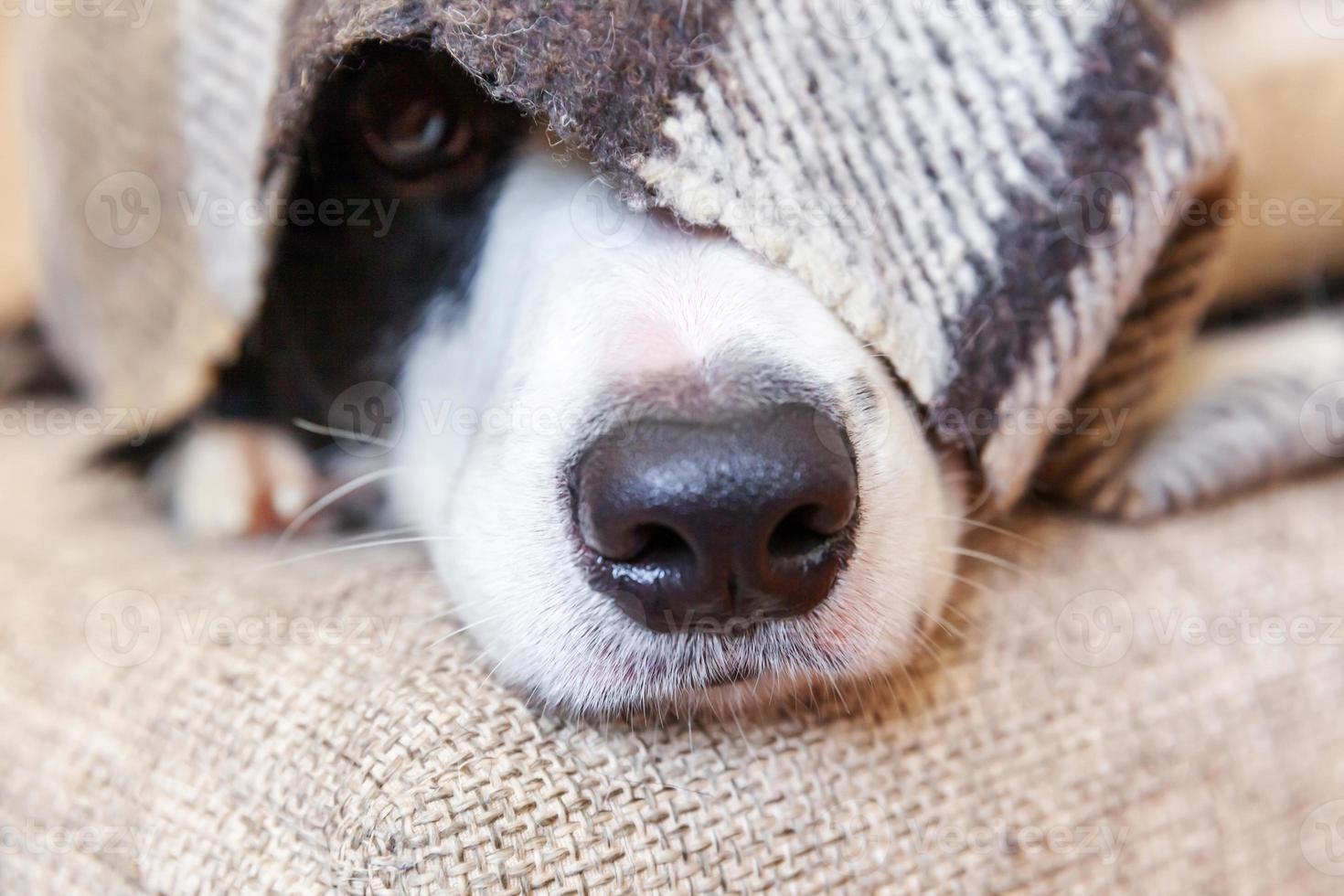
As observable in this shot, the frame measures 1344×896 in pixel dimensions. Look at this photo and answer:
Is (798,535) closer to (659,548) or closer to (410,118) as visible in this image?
(659,548)

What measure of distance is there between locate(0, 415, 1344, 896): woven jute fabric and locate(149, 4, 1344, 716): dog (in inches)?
2.0

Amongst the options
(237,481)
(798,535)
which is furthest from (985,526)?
(237,481)

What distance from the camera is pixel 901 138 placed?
2.53 ft

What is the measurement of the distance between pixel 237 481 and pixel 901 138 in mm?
780

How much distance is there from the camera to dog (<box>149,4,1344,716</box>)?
2.09 feet

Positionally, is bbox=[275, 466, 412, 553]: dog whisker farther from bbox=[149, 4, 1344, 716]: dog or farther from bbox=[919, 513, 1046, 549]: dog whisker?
bbox=[919, 513, 1046, 549]: dog whisker

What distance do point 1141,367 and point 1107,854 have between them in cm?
40

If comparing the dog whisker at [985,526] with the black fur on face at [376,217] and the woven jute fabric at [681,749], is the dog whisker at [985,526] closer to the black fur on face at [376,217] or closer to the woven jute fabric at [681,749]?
the woven jute fabric at [681,749]

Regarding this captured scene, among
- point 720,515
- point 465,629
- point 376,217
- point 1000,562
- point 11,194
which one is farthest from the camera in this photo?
point 11,194

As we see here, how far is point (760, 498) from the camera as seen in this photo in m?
0.60

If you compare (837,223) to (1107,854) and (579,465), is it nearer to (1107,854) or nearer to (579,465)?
(579,465)

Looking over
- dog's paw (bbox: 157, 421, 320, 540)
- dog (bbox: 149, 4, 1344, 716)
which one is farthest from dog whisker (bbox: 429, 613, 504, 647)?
dog's paw (bbox: 157, 421, 320, 540)

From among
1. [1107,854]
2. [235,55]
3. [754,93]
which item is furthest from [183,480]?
[1107,854]

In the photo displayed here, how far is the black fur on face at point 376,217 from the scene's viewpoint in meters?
0.87
